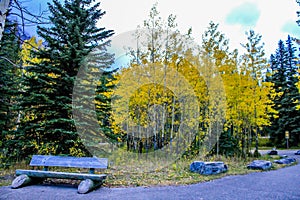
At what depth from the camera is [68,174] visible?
413cm

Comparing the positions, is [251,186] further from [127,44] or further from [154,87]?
[127,44]

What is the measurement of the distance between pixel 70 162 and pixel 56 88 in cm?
288

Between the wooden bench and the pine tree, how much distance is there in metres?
1.43

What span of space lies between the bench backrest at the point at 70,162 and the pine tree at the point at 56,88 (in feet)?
4.43

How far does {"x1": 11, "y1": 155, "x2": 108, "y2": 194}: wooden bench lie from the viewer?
4035 millimetres

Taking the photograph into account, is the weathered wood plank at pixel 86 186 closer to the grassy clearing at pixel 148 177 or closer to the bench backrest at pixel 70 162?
the bench backrest at pixel 70 162

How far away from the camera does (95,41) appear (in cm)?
752

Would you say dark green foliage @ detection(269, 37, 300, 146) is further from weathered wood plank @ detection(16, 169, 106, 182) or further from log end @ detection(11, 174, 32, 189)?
log end @ detection(11, 174, 32, 189)

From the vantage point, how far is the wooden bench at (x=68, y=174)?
4.04m

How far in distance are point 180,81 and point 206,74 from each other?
1.14m

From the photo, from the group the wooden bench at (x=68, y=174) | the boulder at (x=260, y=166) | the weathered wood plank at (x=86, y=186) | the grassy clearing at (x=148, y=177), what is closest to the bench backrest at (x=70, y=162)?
the wooden bench at (x=68, y=174)

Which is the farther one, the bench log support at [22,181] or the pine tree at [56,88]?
the pine tree at [56,88]

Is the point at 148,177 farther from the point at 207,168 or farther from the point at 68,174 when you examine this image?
the point at 68,174

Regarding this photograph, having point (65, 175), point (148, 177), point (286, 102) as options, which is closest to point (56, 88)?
point (65, 175)
